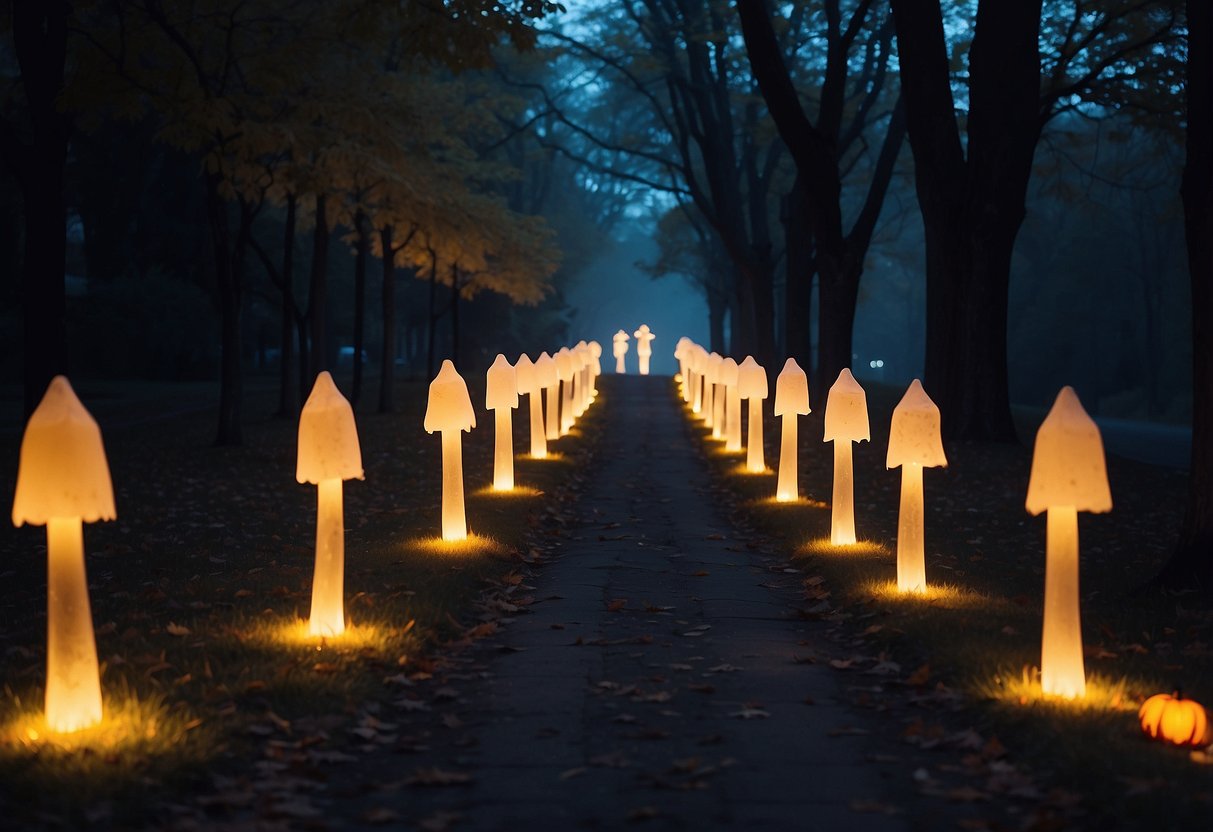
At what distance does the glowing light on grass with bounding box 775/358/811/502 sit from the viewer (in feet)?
45.3

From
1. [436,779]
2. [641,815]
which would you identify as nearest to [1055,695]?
[641,815]

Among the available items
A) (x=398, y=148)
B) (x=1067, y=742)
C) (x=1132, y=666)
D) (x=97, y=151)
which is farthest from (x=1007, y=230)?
(x=97, y=151)

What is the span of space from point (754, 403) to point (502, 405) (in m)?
5.01

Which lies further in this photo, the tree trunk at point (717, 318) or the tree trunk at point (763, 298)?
the tree trunk at point (717, 318)

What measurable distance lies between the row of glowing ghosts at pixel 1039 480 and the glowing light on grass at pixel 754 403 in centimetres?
265

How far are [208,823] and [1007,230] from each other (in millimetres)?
18614

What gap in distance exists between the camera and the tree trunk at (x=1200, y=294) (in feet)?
31.8

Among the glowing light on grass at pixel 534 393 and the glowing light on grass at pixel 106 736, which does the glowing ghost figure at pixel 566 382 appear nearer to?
the glowing light on grass at pixel 534 393

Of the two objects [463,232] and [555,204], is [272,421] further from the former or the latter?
[555,204]

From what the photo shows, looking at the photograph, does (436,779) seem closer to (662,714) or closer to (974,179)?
(662,714)

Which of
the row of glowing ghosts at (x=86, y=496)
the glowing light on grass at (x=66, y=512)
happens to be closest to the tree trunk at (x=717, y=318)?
the row of glowing ghosts at (x=86, y=496)

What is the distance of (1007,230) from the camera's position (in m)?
21.4

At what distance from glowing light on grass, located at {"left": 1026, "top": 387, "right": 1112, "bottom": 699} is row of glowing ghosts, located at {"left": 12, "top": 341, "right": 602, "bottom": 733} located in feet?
11.9

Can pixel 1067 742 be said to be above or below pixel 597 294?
below
